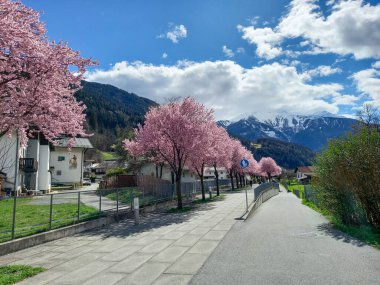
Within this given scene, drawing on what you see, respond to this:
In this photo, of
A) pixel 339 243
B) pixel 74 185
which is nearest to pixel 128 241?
pixel 339 243

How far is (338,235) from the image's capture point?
1170cm

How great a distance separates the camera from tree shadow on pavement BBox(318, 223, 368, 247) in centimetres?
1024

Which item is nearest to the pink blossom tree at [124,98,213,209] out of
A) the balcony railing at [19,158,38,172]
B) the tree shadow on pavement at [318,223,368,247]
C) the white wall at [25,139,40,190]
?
the tree shadow on pavement at [318,223,368,247]

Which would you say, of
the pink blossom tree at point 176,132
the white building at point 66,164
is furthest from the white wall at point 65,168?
the pink blossom tree at point 176,132

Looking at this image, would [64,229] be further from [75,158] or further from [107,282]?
[75,158]

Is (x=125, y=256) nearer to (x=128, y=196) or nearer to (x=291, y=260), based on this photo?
(x=291, y=260)

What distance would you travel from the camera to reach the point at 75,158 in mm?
58969

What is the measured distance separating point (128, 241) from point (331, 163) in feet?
29.5

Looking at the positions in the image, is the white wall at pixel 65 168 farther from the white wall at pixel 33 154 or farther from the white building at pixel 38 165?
the white wall at pixel 33 154

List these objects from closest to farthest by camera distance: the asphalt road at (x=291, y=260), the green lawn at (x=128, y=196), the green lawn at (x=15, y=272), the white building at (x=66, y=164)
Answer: the asphalt road at (x=291, y=260)
the green lawn at (x=15, y=272)
the green lawn at (x=128, y=196)
the white building at (x=66, y=164)

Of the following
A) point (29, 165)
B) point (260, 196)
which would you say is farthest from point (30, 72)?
point (29, 165)

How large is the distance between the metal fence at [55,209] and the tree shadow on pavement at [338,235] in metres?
9.35

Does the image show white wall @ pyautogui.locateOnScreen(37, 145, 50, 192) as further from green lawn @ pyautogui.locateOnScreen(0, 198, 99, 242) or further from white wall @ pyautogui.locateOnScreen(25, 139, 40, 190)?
green lawn @ pyautogui.locateOnScreen(0, 198, 99, 242)

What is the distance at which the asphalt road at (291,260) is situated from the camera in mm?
6582
